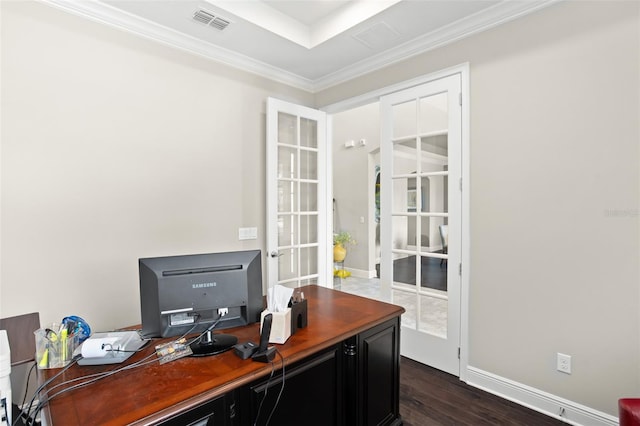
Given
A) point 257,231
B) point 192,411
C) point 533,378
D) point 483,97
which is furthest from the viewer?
point 257,231

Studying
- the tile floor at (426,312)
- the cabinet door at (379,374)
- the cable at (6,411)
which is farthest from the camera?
the tile floor at (426,312)

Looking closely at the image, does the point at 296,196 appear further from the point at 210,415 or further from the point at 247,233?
the point at 210,415

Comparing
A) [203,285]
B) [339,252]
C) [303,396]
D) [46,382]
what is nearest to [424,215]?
[303,396]

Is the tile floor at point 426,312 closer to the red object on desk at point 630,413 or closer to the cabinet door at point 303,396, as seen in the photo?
the red object on desk at point 630,413

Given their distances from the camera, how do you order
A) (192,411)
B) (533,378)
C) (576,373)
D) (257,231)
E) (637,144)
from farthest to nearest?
(257,231) < (533,378) < (576,373) < (637,144) < (192,411)

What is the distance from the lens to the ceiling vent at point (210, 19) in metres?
2.39

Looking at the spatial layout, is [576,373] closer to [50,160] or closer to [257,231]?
[257,231]

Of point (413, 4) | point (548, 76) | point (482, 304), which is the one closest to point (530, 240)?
point (482, 304)

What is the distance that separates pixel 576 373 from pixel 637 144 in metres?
1.48

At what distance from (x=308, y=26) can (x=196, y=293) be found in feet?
8.72

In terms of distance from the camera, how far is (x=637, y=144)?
1822 millimetres

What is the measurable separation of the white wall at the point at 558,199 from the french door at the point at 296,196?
64.5 inches

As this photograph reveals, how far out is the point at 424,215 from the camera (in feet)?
9.03

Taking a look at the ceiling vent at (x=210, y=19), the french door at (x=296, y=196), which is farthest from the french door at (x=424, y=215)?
the ceiling vent at (x=210, y=19)
